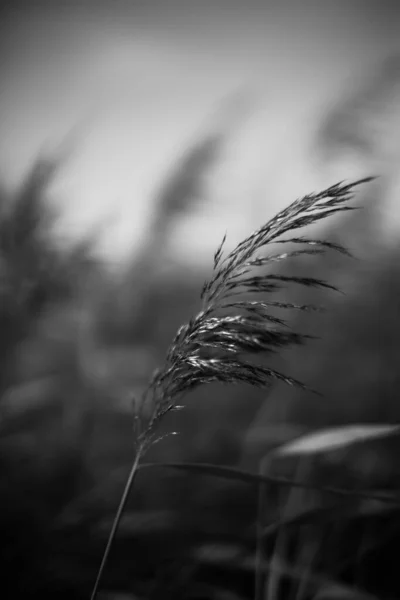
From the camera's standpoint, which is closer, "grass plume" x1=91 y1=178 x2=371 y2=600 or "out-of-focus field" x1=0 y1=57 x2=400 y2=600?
"grass plume" x1=91 y1=178 x2=371 y2=600

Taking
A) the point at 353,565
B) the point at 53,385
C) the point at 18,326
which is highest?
the point at 18,326

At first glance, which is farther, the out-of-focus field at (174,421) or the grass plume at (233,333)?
the out-of-focus field at (174,421)

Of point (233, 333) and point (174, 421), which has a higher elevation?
point (233, 333)

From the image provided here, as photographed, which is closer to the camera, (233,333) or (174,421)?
(233,333)

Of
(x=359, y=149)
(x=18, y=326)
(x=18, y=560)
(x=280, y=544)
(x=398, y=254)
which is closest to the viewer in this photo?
A: (x=280, y=544)

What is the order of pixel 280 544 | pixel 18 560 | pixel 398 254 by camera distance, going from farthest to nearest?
pixel 398 254, pixel 18 560, pixel 280 544

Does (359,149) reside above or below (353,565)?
above

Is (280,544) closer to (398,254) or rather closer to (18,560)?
(18,560)

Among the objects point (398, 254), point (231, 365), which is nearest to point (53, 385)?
point (231, 365)
